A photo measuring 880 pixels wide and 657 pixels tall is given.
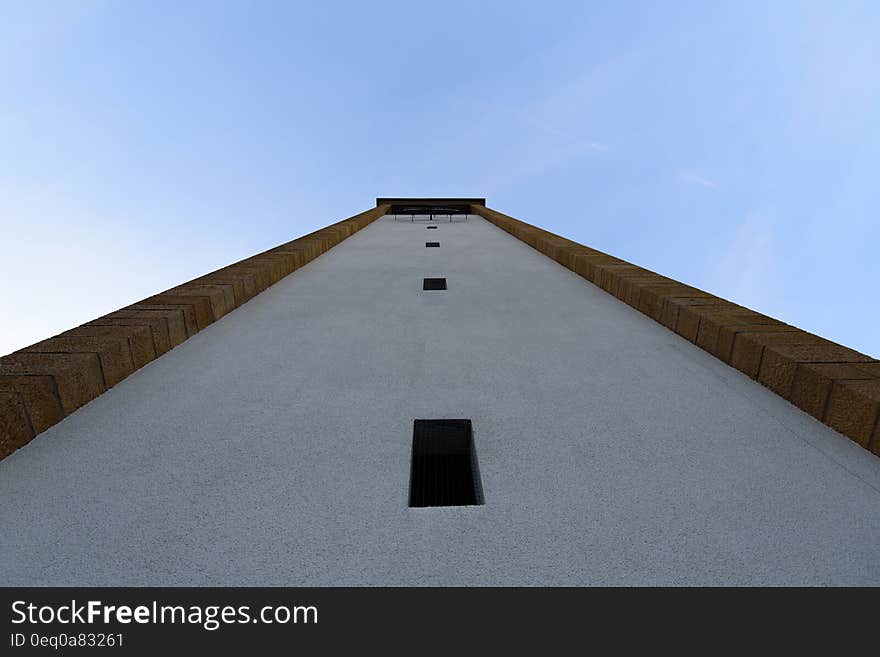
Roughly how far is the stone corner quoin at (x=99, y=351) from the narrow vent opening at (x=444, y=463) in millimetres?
1850

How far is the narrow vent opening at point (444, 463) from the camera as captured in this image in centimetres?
202

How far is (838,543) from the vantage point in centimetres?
148

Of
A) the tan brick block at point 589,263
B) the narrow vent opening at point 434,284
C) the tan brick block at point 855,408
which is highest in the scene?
the tan brick block at point 589,263

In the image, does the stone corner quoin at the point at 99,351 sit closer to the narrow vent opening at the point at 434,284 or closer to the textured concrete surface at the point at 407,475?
the textured concrete surface at the point at 407,475

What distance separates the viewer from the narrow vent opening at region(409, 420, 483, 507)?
2020 mm

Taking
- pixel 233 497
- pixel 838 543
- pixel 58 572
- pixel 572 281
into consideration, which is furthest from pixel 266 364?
pixel 572 281

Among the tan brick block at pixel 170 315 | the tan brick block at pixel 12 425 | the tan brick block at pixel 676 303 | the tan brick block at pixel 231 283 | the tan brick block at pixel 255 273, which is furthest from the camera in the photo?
the tan brick block at pixel 255 273

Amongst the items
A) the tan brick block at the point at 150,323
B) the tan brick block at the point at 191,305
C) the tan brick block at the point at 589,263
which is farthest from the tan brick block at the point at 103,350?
the tan brick block at the point at 589,263

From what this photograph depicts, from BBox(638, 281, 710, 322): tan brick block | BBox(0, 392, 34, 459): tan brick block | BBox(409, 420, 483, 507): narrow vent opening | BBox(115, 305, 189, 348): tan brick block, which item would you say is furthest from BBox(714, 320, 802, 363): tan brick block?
BBox(0, 392, 34, 459): tan brick block

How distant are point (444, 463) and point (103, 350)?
2078 mm

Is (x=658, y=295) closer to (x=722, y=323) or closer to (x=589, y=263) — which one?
(x=722, y=323)
